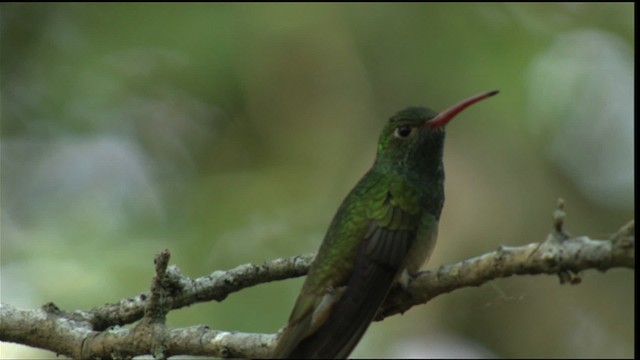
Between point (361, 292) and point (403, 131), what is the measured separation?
1.33 m

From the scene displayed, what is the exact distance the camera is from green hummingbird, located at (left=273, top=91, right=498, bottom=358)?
3920mm

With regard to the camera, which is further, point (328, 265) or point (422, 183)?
point (422, 183)

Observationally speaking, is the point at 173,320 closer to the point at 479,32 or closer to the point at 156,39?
the point at 156,39

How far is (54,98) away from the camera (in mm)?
9016

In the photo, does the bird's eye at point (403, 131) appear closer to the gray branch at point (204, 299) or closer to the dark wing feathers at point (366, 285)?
the dark wing feathers at point (366, 285)

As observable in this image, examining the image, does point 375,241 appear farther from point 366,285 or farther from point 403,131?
point 403,131

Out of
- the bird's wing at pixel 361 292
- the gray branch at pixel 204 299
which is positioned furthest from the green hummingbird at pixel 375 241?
the gray branch at pixel 204 299

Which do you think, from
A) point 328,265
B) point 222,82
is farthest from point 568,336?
point 328,265

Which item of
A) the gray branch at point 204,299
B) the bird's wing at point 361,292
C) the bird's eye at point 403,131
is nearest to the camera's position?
the gray branch at point 204,299

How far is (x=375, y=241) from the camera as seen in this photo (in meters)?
4.45

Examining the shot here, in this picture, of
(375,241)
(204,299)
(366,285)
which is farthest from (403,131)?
(204,299)

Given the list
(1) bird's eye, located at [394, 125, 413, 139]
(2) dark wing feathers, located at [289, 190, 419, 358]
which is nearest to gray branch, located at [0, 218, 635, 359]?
(2) dark wing feathers, located at [289, 190, 419, 358]

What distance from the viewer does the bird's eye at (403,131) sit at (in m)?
5.20

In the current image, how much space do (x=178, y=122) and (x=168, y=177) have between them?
0.93m
